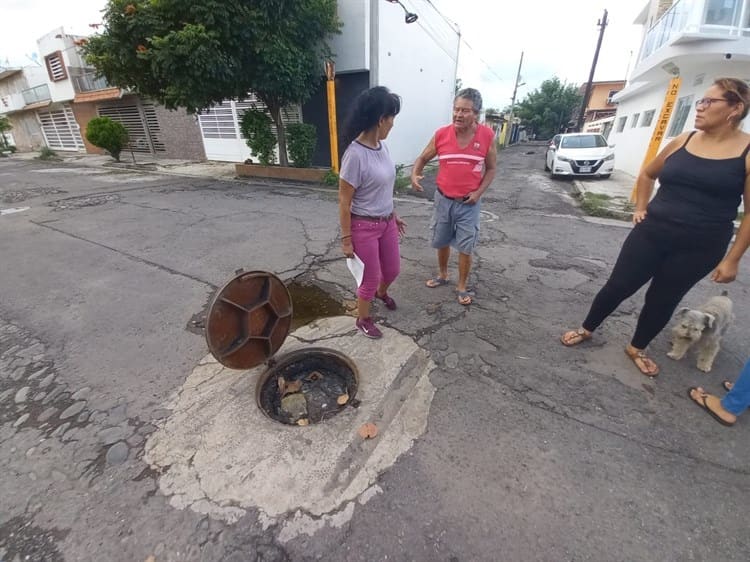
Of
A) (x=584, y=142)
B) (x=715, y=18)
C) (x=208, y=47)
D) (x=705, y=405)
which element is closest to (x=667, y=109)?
(x=715, y=18)

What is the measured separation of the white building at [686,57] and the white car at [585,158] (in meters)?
1.41

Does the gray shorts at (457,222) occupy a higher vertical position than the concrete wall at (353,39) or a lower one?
lower

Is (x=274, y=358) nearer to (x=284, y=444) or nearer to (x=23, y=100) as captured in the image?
(x=284, y=444)

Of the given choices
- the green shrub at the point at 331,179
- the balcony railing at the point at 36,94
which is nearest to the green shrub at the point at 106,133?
the green shrub at the point at 331,179

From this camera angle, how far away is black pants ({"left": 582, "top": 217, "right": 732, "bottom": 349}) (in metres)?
1.96

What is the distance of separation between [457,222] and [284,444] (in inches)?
85.6

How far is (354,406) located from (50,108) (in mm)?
29208

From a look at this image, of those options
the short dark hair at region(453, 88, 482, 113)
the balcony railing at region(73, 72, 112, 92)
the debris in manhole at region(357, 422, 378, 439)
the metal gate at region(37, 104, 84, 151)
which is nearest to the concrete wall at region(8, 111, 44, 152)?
the metal gate at region(37, 104, 84, 151)

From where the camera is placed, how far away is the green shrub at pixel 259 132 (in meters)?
9.90

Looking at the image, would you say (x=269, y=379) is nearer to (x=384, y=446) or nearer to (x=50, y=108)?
(x=384, y=446)

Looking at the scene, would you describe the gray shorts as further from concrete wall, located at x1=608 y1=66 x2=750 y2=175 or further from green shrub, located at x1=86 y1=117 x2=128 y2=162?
green shrub, located at x1=86 y1=117 x2=128 y2=162

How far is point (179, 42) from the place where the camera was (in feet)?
22.8

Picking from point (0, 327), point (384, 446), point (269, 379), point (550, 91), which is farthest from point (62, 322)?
point (550, 91)

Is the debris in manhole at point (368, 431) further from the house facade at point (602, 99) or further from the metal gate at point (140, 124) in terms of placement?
the house facade at point (602, 99)
